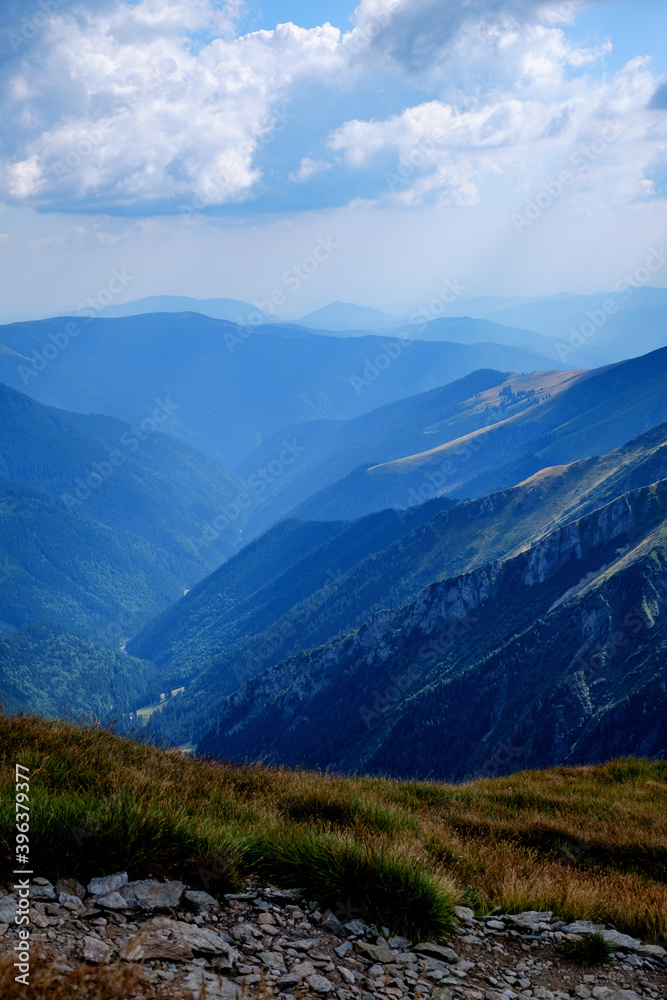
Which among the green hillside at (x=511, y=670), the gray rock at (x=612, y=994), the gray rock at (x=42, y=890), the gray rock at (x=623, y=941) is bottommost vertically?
the green hillside at (x=511, y=670)

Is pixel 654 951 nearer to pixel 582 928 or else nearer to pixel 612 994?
pixel 582 928

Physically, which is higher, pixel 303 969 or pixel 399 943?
pixel 303 969

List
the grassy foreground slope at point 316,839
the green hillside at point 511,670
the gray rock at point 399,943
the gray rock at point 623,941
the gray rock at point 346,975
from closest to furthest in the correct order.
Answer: the gray rock at point 346,975, the gray rock at point 399,943, the grassy foreground slope at point 316,839, the gray rock at point 623,941, the green hillside at point 511,670

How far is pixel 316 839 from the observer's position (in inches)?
294

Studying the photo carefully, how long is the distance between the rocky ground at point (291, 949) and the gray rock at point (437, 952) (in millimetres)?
10

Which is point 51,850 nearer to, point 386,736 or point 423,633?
point 386,736

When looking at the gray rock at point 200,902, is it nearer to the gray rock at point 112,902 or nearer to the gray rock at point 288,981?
the gray rock at point 112,902

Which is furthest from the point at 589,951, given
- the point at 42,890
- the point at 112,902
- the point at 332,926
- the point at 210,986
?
the point at 42,890

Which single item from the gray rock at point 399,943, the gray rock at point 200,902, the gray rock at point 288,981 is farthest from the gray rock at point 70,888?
the gray rock at point 399,943

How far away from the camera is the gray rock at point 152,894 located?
624 cm

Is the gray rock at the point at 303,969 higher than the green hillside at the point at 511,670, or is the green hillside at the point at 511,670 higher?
the gray rock at the point at 303,969

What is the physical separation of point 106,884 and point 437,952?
3449 millimetres

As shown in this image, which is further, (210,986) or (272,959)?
(272,959)

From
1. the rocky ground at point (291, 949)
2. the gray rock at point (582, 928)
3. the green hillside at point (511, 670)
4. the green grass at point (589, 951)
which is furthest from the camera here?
the green hillside at point (511, 670)
